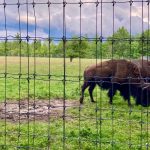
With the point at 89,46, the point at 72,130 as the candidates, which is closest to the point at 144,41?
the point at 89,46

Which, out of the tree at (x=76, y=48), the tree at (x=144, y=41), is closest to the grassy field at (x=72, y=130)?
the tree at (x=76, y=48)

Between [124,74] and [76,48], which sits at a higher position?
[76,48]

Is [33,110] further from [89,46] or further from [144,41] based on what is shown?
[144,41]

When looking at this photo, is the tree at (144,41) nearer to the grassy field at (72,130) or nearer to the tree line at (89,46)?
the tree line at (89,46)

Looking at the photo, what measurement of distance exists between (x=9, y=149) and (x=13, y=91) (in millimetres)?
9629

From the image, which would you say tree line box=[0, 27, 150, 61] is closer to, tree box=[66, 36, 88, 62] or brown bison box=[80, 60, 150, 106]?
tree box=[66, 36, 88, 62]

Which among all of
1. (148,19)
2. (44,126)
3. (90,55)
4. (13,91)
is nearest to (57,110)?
(44,126)

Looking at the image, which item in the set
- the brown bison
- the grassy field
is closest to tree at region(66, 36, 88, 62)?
the grassy field

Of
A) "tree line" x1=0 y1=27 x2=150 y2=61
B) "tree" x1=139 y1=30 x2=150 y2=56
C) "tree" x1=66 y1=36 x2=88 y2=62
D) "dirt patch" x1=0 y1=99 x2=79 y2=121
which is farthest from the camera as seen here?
"dirt patch" x1=0 y1=99 x2=79 y2=121

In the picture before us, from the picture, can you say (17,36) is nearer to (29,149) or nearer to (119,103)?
(29,149)

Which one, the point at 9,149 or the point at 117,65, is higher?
the point at 117,65

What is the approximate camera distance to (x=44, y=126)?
1045cm

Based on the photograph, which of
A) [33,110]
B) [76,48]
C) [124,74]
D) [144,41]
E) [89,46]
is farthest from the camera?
[124,74]

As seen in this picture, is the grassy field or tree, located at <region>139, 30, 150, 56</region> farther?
the grassy field
